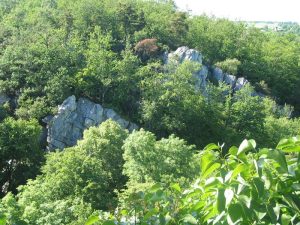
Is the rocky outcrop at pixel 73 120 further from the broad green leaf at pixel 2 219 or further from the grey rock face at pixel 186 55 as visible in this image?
the broad green leaf at pixel 2 219

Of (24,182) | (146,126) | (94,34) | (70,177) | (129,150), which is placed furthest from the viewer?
(94,34)

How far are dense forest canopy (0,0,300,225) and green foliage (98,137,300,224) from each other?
1 cm

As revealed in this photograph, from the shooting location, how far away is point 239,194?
1.86 metres

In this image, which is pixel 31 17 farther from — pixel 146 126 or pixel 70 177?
pixel 70 177

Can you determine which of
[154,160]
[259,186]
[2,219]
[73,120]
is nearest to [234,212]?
[259,186]

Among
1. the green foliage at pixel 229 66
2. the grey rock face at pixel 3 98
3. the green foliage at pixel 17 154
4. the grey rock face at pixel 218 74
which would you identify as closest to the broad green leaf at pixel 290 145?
the green foliage at pixel 17 154

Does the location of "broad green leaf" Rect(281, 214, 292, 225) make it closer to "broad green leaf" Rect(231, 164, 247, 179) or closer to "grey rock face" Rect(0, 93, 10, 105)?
"broad green leaf" Rect(231, 164, 247, 179)

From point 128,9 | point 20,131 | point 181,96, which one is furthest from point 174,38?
point 20,131

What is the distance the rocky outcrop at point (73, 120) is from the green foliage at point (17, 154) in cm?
703

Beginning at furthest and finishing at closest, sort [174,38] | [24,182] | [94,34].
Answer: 1. [174,38]
2. [94,34]
3. [24,182]

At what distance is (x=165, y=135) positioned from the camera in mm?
44312

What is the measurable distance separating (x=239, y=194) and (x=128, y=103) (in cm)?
4495

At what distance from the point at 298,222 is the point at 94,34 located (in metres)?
56.0

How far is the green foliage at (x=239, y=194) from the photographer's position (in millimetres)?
1869
